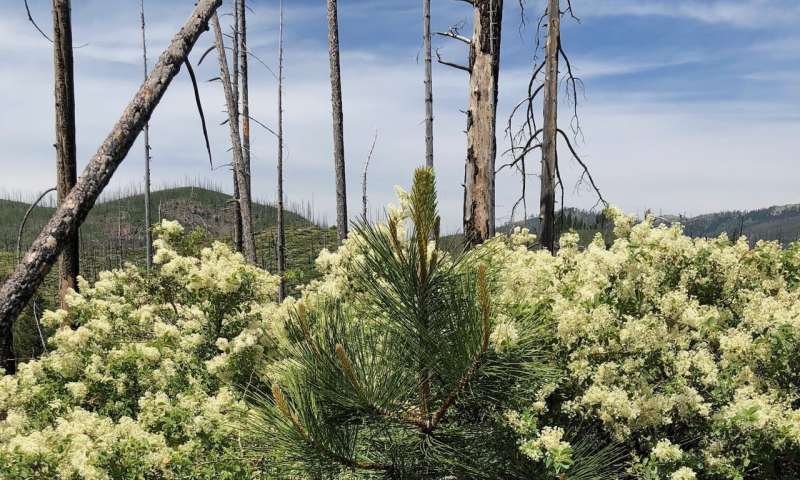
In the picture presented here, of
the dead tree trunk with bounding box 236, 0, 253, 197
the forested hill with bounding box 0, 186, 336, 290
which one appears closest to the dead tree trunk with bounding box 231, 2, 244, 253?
the dead tree trunk with bounding box 236, 0, 253, 197

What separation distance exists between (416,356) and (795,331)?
221 centimetres

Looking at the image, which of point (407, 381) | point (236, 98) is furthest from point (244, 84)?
point (407, 381)

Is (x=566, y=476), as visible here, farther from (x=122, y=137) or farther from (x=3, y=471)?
(x=122, y=137)

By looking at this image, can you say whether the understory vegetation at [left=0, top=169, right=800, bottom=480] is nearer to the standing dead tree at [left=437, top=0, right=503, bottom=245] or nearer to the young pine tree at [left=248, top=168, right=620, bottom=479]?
the young pine tree at [left=248, top=168, right=620, bottom=479]

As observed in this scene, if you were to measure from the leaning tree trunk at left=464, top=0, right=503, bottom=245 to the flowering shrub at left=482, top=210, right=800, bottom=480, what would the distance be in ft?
13.5

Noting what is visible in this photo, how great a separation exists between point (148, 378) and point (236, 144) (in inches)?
464

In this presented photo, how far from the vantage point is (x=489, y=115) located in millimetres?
8484

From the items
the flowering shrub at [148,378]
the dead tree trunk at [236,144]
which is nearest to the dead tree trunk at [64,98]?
the flowering shrub at [148,378]

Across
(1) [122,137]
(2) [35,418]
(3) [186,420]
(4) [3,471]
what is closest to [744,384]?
(3) [186,420]

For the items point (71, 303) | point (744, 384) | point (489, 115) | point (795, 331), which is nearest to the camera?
point (795, 331)

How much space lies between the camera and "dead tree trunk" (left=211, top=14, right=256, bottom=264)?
615 inches

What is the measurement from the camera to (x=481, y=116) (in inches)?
335

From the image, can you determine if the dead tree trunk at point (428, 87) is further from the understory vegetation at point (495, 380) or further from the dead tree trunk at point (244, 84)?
the understory vegetation at point (495, 380)

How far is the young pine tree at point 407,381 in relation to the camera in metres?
3.09
